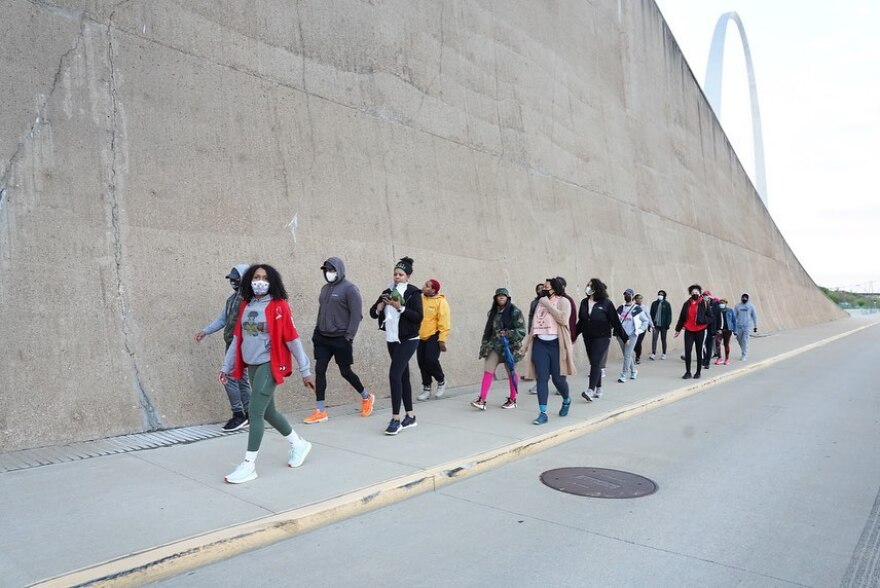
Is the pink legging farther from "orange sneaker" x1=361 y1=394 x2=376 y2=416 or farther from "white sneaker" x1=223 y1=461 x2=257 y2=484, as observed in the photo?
"white sneaker" x1=223 y1=461 x2=257 y2=484

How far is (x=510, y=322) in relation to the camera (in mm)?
8695

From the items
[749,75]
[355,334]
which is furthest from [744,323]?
[749,75]

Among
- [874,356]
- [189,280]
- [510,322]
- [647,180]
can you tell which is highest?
[647,180]

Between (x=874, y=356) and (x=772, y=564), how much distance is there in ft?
58.1

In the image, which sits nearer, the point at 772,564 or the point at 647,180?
the point at 772,564

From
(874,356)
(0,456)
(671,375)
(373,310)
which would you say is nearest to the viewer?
(0,456)

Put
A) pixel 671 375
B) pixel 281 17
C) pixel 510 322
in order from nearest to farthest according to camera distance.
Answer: pixel 510 322
pixel 281 17
pixel 671 375

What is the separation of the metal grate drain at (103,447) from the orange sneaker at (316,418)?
77 centimetres

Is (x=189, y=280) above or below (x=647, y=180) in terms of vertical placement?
below

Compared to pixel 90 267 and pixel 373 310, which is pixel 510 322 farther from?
pixel 90 267

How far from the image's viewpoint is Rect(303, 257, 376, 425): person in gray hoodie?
7.31 meters

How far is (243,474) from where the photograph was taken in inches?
197

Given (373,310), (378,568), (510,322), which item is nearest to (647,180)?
(510,322)

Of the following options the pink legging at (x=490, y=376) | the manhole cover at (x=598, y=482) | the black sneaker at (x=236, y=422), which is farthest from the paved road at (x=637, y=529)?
the black sneaker at (x=236, y=422)
